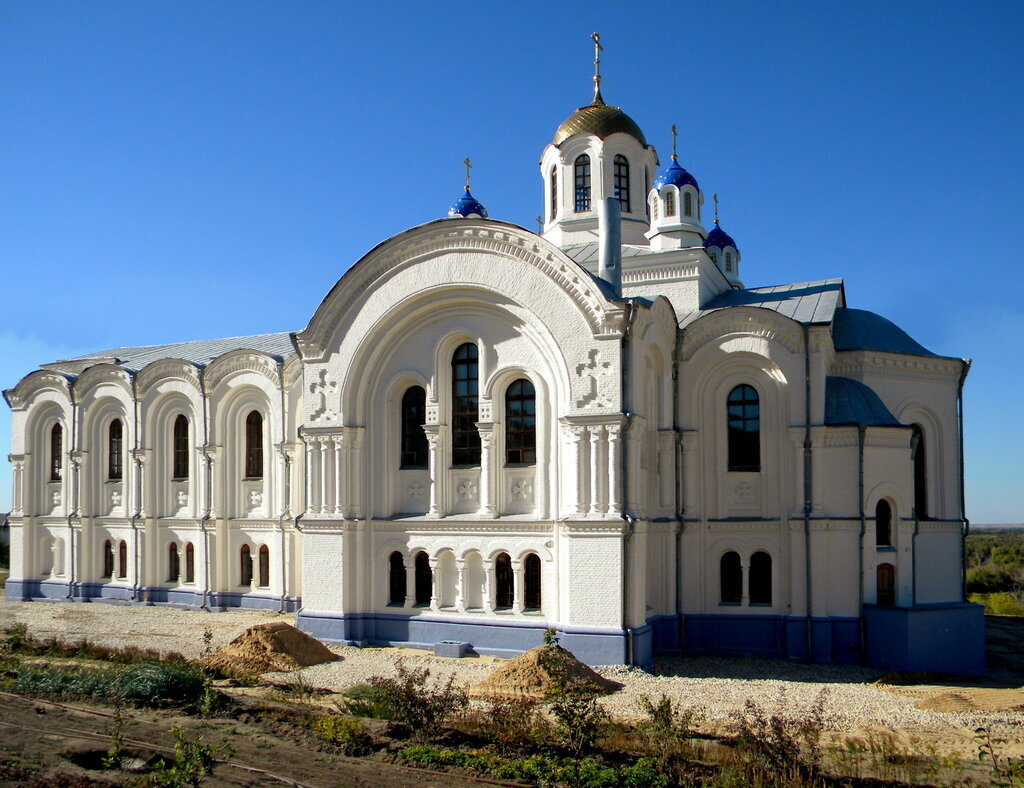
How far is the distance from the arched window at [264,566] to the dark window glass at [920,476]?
1730cm

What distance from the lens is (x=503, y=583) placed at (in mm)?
21109

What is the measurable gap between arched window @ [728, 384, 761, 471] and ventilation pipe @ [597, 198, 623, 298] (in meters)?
3.91

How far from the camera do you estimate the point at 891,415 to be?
22234 mm

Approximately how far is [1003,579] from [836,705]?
28.1m

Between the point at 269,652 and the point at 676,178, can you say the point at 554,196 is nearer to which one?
the point at 676,178

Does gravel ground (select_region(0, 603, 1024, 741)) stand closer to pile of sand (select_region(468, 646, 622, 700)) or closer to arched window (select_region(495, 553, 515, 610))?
pile of sand (select_region(468, 646, 622, 700))

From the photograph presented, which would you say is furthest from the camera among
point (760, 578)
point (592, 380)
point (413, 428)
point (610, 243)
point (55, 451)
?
point (55, 451)

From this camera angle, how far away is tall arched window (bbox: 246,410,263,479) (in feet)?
91.6

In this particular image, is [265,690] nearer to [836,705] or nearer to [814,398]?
[836,705]

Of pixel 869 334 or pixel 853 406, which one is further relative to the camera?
pixel 869 334

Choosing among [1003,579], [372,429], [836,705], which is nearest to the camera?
[836,705]

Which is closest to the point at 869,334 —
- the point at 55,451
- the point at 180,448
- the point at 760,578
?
the point at 760,578

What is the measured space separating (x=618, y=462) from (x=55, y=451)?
2109cm

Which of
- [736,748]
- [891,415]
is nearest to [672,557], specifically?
[891,415]
